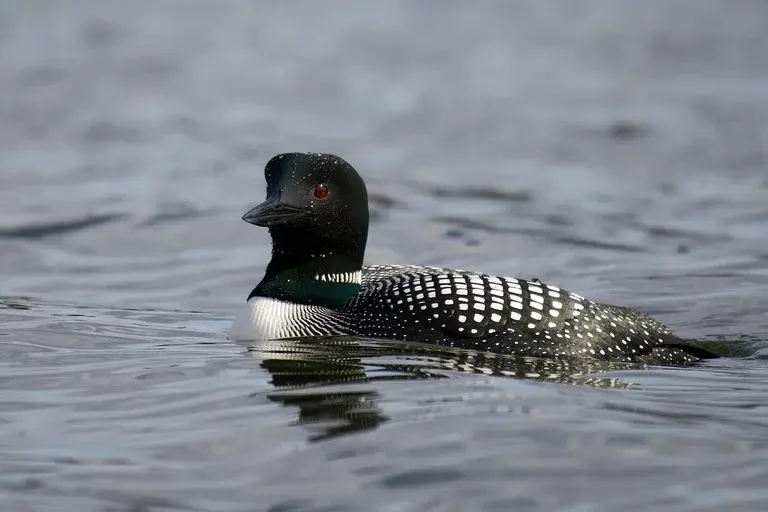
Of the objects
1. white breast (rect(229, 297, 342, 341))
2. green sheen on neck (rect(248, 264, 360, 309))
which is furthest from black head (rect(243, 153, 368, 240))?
white breast (rect(229, 297, 342, 341))

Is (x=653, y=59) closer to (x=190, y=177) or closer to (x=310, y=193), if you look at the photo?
(x=190, y=177)

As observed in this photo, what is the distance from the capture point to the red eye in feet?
19.9

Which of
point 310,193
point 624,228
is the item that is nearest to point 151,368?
point 310,193

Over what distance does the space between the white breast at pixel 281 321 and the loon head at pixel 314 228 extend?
40 mm

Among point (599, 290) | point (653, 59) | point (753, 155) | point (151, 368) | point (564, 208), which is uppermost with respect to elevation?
point (653, 59)

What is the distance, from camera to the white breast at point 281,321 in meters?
6.03

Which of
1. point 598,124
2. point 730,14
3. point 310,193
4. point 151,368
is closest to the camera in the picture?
point 151,368

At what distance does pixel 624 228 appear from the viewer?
9977 mm

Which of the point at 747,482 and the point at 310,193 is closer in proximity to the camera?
the point at 747,482

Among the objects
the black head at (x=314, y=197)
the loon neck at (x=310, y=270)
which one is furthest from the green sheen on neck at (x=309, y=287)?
the black head at (x=314, y=197)

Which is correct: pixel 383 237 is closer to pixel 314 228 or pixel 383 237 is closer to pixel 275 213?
pixel 314 228

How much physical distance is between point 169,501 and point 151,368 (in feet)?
5.68

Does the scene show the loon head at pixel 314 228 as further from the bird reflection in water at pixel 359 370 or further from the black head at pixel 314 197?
the bird reflection in water at pixel 359 370

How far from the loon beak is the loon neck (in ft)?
0.32
